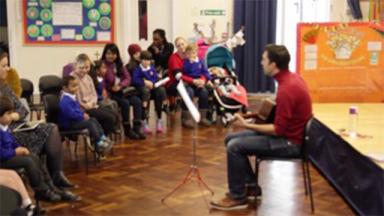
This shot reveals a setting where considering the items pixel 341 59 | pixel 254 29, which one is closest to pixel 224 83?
pixel 341 59

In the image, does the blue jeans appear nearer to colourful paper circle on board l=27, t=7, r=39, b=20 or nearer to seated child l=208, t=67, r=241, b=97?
seated child l=208, t=67, r=241, b=97

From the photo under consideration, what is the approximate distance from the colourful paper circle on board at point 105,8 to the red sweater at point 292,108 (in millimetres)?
5078

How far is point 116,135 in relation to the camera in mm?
5844

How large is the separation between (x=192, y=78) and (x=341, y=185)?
2897mm

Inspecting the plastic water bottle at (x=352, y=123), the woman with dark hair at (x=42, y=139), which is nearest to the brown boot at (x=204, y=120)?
the plastic water bottle at (x=352, y=123)

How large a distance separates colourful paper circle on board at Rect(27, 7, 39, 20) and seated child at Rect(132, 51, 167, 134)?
288 cm

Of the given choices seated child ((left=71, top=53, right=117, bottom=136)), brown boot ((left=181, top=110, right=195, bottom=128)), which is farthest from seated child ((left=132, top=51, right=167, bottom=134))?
seated child ((left=71, top=53, right=117, bottom=136))

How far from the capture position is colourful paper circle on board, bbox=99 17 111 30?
8242 millimetres

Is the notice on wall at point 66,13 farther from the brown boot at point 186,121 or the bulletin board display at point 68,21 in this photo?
the brown boot at point 186,121

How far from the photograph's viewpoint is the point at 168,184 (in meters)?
4.32

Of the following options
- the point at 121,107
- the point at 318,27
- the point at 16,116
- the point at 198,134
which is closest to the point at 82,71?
the point at 121,107

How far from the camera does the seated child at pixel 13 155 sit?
136 inches

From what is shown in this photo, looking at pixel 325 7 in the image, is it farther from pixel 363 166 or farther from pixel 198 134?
pixel 363 166

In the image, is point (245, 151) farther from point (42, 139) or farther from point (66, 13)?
point (66, 13)
